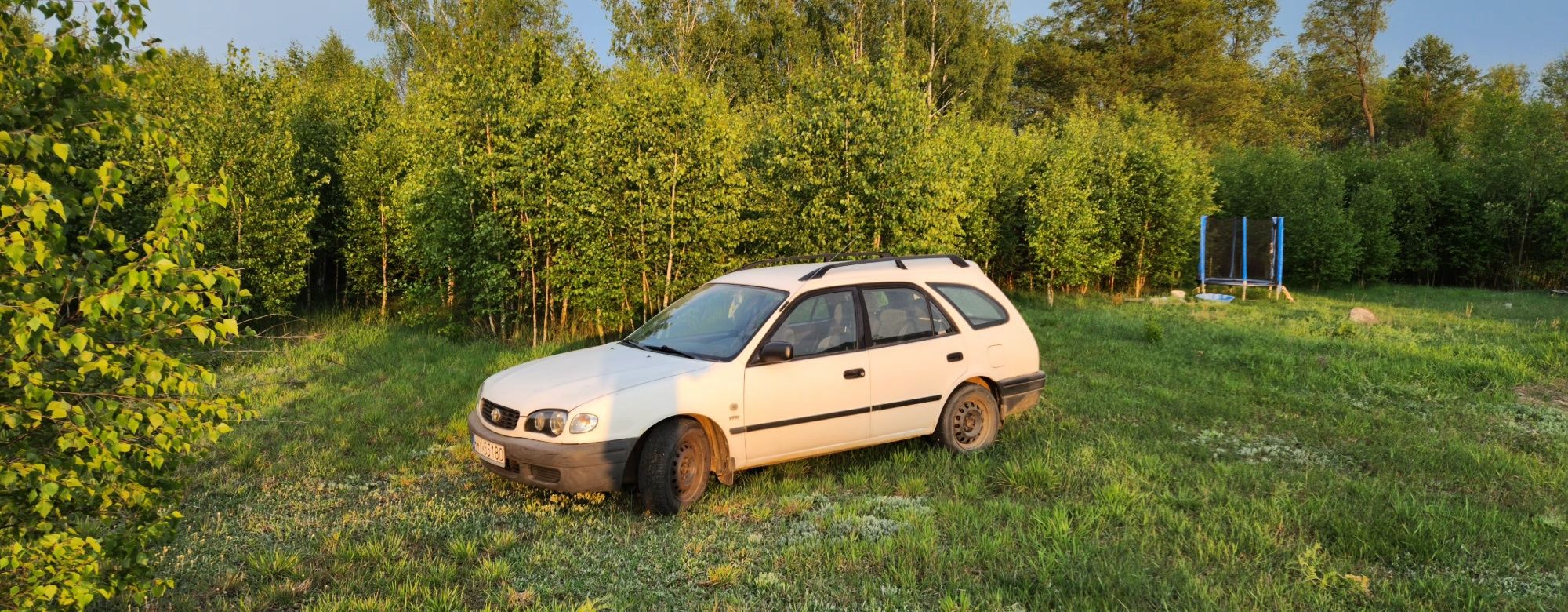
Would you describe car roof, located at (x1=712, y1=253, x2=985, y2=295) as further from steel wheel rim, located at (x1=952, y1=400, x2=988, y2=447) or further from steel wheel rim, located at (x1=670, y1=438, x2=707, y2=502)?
steel wheel rim, located at (x1=670, y1=438, x2=707, y2=502)

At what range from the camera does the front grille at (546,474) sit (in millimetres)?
4727

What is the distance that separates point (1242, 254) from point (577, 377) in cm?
1968

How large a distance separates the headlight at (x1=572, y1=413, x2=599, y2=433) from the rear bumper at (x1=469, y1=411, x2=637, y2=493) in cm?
9

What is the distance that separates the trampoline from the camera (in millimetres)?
19391

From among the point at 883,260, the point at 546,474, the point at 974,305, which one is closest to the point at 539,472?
the point at 546,474

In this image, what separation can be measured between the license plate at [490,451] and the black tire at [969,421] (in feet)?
10.4

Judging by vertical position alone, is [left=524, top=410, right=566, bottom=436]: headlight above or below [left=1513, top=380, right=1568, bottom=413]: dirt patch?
above

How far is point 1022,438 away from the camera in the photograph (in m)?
6.74

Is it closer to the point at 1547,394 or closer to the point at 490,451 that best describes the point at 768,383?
the point at 490,451

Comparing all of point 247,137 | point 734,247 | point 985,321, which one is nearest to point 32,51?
point 985,321

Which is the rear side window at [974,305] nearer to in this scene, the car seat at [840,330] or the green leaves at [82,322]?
the car seat at [840,330]

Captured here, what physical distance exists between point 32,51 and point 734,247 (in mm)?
10180

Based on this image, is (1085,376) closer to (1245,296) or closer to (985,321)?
(985,321)

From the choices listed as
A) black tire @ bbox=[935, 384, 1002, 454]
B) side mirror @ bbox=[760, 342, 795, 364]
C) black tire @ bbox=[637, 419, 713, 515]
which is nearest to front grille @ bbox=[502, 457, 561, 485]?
black tire @ bbox=[637, 419, 713, 515]
